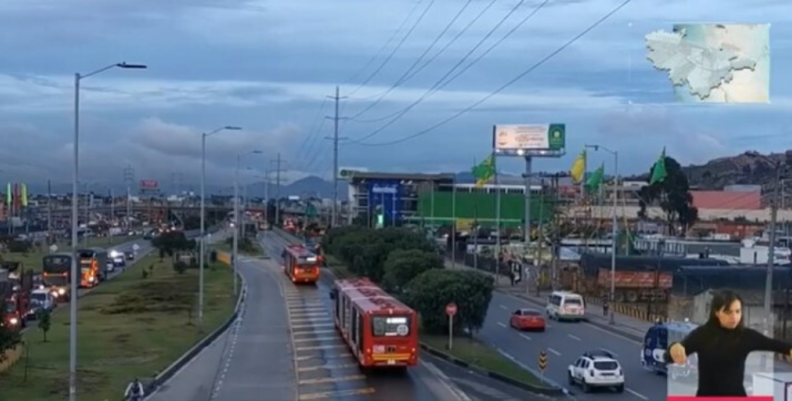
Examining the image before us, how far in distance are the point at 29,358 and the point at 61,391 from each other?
8457 millimetres

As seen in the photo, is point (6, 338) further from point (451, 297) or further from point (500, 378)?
point (451, 297)

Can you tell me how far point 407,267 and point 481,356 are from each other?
834 inches

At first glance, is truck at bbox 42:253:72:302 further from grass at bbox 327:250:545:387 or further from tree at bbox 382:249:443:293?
grass at bbox 327:250:545:387

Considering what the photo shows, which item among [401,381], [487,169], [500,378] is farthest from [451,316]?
[487,169]

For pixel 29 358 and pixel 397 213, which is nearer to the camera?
pixel 29 358

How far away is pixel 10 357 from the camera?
38500 mm

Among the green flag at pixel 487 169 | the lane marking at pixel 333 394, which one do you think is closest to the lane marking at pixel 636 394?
the lane marking at pixel 333 394

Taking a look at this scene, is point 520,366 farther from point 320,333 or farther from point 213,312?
point 213,312

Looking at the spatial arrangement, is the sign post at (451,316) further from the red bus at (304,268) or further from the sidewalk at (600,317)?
the red bus at (304,268)

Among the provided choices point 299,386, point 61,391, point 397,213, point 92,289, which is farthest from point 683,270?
point 397,213

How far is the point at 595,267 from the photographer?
277 ft

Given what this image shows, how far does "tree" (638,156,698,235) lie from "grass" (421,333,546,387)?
2530 inches

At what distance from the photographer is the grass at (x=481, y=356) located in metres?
39.4

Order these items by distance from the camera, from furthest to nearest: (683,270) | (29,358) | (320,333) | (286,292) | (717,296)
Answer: (286,292) < (683,270) < (320,333) < (29,358) < (717,296)
